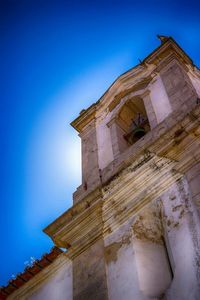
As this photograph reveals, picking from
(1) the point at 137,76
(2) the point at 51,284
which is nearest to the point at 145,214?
(2) the point at 51,284

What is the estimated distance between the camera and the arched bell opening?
34.4 feet

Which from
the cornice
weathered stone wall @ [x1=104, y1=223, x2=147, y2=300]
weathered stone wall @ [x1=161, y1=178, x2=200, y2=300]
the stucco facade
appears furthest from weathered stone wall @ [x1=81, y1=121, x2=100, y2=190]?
weathered stone wall @ [x1=161, y1=178, x2=200, y2=300]

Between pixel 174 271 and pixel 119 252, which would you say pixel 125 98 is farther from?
pixel 174 271

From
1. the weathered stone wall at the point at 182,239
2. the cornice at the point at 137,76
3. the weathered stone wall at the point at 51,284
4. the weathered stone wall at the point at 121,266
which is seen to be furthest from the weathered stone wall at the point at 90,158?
the weathered stone wall at the point at 182,239

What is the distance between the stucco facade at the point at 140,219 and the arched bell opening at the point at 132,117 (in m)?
0.34

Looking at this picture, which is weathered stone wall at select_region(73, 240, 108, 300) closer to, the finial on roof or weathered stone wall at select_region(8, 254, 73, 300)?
weathered stone wall at select_region(8, 254, 73, 300)

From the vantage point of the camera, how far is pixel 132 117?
11195 millimetres

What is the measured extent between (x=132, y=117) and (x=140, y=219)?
475 cm

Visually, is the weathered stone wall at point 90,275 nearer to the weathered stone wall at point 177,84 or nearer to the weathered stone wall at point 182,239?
the weathered stone wall at point 182,239

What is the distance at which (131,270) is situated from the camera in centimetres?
615

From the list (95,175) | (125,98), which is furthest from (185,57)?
(95,175)

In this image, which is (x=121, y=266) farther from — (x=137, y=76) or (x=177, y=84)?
(x=137, y=76)

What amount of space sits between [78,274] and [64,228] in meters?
0.97

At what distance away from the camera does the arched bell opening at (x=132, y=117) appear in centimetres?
1048
